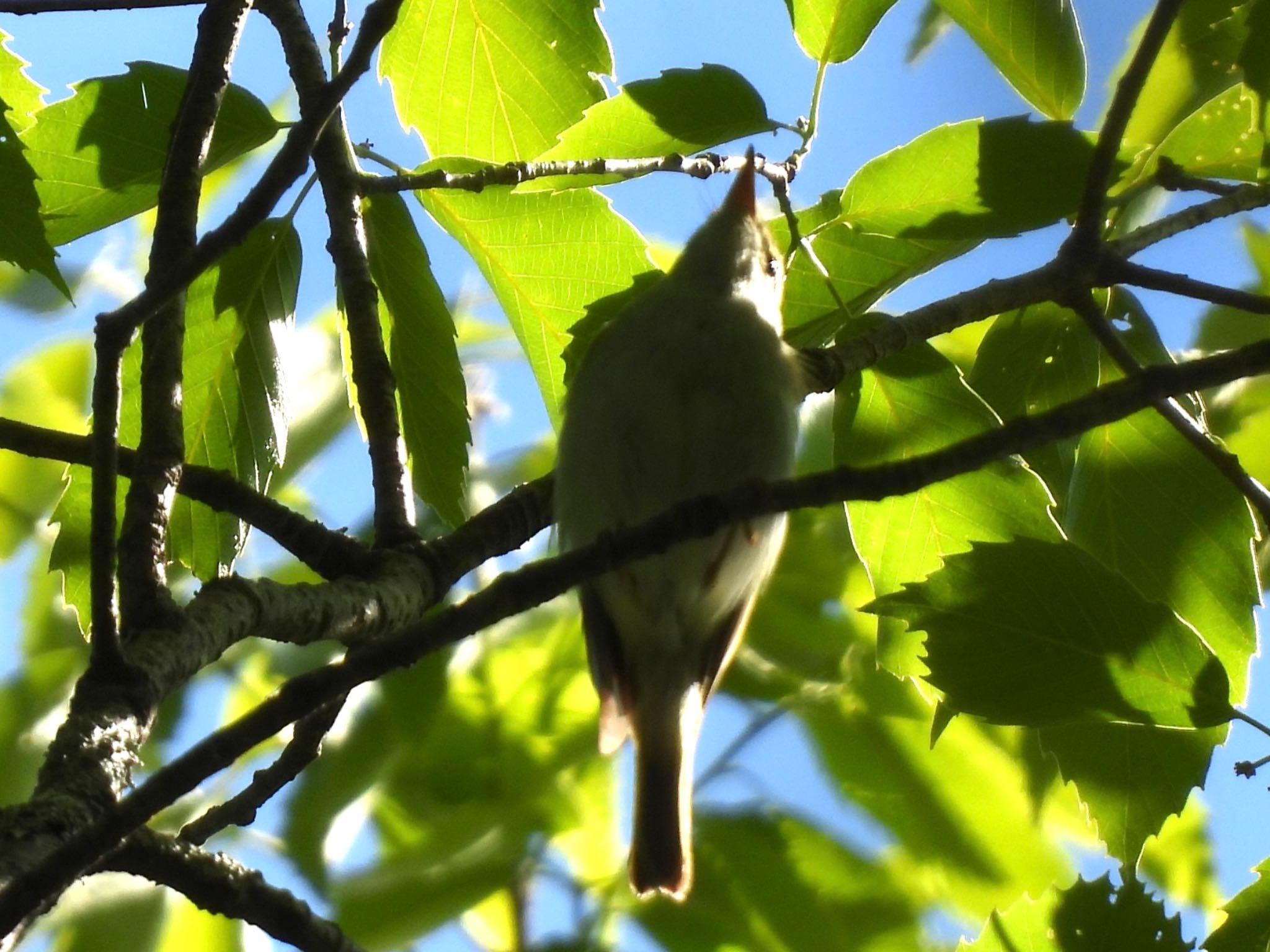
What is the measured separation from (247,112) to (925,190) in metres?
1.07

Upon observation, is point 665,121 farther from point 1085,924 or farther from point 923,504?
point 1085,924

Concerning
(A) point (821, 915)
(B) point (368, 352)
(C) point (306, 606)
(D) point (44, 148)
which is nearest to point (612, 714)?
(A) point (821, 915)

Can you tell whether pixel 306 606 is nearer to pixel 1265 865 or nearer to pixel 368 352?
pixel 368 352

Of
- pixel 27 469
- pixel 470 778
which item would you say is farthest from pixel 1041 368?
pixel 27 469

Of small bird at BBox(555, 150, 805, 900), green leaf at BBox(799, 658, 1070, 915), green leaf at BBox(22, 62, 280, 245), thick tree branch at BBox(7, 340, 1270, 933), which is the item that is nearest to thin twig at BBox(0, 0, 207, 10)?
green leaf at BBox(22, 62, 280, 245)

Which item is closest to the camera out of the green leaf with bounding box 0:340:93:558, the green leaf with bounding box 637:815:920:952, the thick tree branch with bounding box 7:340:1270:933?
the thick tree branch with bounding box 7:340:1270:933

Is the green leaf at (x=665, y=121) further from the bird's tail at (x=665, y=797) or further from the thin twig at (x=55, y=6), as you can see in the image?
the bird's tail at (x=665, y=797)

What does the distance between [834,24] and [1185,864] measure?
5.40ft

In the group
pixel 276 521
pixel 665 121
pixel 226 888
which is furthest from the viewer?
pixel 665 121

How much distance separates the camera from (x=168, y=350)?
5.66 ft

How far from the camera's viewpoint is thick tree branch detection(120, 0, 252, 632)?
4.86 feet

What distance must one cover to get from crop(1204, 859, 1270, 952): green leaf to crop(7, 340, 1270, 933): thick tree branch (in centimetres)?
67

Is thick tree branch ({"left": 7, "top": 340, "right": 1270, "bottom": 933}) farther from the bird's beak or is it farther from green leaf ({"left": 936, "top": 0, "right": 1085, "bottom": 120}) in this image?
the bird's beak

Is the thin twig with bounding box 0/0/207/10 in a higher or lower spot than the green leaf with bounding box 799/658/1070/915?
higher
